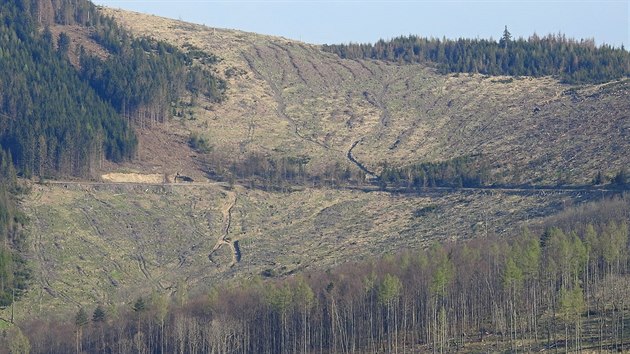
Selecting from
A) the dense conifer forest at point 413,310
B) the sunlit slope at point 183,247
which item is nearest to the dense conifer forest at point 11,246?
the sunlit slope at point 183,247

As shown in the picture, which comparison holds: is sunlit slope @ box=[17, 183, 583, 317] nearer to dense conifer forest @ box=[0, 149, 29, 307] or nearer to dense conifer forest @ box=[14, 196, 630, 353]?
dense conifer forest @ box=[0, 149, 29, 307]

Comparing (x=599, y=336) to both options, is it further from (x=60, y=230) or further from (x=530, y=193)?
(x=60, y=230)

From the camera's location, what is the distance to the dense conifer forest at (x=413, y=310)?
12962 centimetres

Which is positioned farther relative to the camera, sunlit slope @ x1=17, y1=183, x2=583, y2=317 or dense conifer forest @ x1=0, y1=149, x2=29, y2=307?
sunlit slope @ x1=17, y1=183, x2=583, y2=317

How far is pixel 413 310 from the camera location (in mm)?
133250

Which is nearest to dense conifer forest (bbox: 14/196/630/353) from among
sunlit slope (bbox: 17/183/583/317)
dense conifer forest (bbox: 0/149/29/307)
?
dense conifer forest (bbox: 0/149/29/307)

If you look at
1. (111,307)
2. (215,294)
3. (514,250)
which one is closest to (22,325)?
(111,307)

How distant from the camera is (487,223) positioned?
7205 inches

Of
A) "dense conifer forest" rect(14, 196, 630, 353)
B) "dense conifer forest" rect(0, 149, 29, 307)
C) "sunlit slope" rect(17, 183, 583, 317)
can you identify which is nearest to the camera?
"dense conifer forest" rect(14, 196, 630, 353)

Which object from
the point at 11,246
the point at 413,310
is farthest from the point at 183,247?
the point at 413,310

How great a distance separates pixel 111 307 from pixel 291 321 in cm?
2364

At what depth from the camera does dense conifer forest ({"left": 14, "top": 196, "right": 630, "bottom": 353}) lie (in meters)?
130

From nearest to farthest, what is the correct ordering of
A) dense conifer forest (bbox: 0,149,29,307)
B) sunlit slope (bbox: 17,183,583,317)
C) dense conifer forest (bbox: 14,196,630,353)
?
dense conifer forest (bbox: 14,196,630,353), dense conifer forest (bbox: 0,149,29,307), sunlit slope (bbox: 17,183,583,317)

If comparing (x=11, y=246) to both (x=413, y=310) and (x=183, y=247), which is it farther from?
(x=413, y=310)
